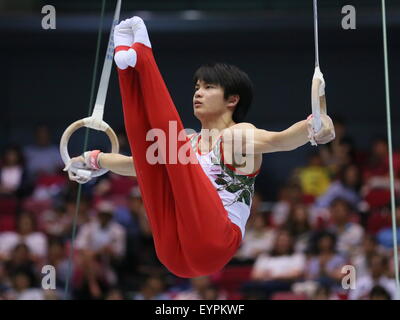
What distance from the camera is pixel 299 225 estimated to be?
6941 mm

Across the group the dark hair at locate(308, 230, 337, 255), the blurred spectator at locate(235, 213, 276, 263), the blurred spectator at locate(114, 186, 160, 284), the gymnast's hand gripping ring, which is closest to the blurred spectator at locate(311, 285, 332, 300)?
the dark hair at locate(308, 230, 337, 255)

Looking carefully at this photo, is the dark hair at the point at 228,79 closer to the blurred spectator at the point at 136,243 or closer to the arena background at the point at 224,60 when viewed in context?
the blurred spectator at the point at 136,243

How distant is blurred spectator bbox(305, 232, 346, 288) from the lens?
6.42 meters

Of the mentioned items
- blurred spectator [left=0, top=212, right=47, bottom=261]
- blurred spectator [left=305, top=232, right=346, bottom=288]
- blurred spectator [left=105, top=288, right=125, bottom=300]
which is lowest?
blurred spectator [left=105, top=288, right=125, bottom=300]

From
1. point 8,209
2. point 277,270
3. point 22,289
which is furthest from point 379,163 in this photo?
point 8,209

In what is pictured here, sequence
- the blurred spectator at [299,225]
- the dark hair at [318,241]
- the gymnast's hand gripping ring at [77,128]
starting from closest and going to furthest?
1. the gymnast's hand gripping ring at [77,128]
2. the dark hair at [318,241]
3. the blurred spectator at [299,225]

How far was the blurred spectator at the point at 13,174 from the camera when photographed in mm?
8055

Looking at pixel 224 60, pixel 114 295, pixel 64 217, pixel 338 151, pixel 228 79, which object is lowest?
pixel 114 295

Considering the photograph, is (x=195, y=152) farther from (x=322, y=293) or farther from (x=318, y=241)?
(x=318, y=241)

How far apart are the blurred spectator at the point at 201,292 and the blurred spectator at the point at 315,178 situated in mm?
1553

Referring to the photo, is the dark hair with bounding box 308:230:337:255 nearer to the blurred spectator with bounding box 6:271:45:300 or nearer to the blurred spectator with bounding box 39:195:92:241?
the blurred spectator with bounding box 39:195:92:241

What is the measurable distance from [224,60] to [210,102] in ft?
16.2

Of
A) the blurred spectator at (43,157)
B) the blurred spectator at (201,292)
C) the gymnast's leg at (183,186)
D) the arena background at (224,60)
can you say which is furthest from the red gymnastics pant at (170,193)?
the blurred spectator at (43,157)
